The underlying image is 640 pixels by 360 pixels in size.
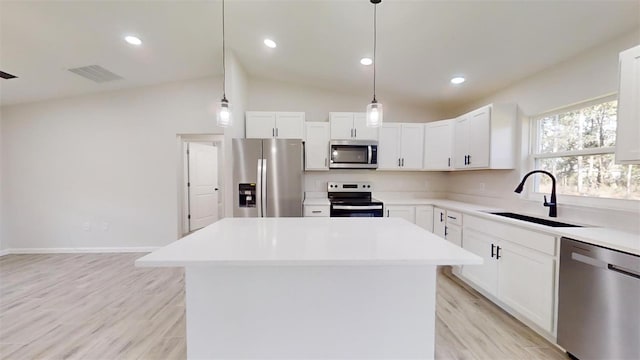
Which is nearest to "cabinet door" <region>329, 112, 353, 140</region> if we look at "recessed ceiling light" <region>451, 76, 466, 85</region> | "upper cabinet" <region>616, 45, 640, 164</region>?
"recessed ceiling light" <region>451, 76, 466, 85</region>

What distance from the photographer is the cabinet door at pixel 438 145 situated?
148 inches

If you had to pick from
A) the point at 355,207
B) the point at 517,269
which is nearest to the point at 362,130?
the point at 355,207

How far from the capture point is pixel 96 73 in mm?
3531

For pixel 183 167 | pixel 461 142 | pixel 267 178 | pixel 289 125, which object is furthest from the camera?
pixel 183 167

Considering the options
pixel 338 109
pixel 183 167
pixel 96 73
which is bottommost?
pixel 183 167

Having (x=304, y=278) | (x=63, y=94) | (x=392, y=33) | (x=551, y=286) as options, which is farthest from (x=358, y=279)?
(x=63, y=94)

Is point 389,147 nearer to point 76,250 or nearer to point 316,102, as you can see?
point 316,102

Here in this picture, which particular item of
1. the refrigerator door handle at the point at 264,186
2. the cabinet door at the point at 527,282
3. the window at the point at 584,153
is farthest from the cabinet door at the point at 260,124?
the window at the point at 584,153

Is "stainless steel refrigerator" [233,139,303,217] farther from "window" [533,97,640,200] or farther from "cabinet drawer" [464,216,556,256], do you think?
"window" [533,97,640,200]

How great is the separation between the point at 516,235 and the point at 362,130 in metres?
2.29

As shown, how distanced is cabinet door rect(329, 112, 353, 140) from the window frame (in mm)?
2113

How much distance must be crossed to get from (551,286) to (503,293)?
537 millimetres

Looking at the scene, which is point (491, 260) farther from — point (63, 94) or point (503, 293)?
point (63, 94)

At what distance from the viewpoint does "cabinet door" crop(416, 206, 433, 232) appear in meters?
3.72
